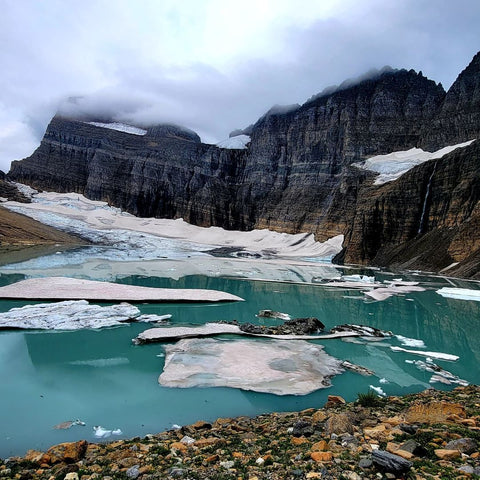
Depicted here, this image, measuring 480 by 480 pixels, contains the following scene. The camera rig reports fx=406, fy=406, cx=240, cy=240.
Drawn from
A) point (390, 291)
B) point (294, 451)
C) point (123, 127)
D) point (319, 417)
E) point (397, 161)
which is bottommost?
point (319, 417)

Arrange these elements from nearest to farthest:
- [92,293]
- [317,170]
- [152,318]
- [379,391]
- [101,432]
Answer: [101,432] < [379,391] < [152,318] < [92,293] < [317,170]

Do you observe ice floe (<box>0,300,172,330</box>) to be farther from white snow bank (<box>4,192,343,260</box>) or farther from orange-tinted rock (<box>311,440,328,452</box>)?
white snow bank (<box>4,192,343,260</box>)

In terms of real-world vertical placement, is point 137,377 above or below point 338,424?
below

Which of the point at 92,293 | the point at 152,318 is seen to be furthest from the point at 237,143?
the point at 152,318

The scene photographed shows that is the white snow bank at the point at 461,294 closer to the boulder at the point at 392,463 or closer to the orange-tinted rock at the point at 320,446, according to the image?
the orange-tinted rock at the point at 320,446

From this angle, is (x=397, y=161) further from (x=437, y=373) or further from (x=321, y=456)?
(x=321, y=456)

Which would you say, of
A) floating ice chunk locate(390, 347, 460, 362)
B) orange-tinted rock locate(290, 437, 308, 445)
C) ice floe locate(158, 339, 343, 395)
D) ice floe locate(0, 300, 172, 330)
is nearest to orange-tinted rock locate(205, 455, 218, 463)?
orange-tinted rock locate(290, 437, 308, 445)
